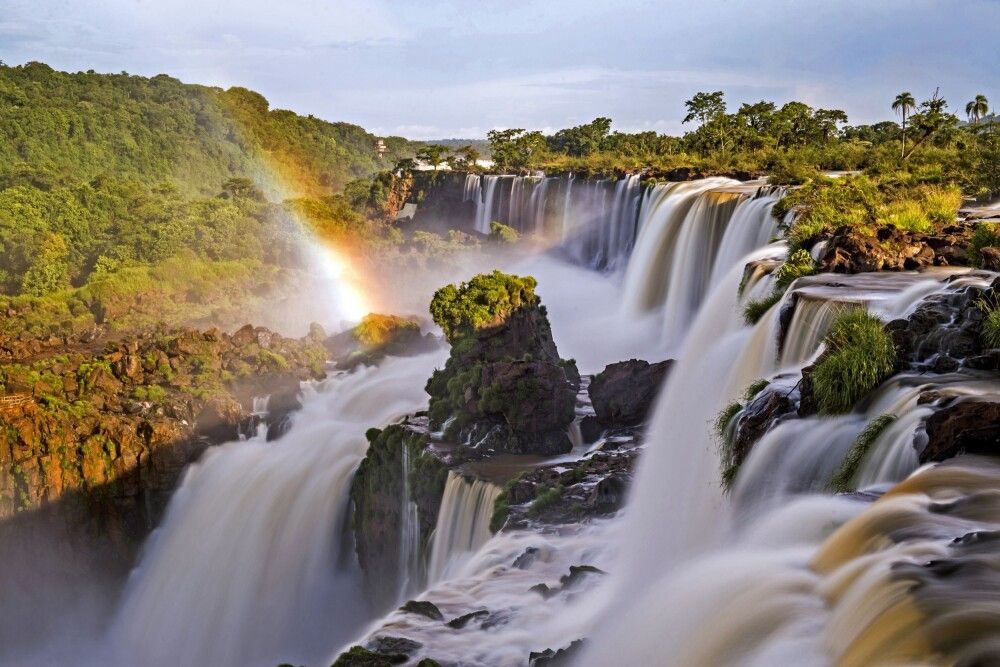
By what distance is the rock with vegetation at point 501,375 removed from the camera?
22.3 m

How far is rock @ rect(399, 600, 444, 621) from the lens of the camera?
502 inches

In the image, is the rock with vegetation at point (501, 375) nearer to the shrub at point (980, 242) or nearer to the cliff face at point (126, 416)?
the cliff face at point (126, 416)

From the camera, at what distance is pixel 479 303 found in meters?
25.8

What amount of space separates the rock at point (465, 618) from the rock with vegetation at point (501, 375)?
30.2ft

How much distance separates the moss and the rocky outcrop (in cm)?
661

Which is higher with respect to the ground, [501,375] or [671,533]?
[501,375]

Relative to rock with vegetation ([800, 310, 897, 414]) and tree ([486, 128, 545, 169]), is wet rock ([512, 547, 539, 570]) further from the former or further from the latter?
tree ([486, 128, 545, 169])

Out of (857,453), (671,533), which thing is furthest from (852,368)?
(671,533)

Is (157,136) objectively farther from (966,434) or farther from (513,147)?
(966,434)

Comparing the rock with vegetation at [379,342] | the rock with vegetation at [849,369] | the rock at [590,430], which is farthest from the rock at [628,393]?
the rock with vegetation at [379,342]

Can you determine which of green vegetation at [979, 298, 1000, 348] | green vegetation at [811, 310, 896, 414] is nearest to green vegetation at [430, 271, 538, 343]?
green vegetation at [811, 310, 896, 414]

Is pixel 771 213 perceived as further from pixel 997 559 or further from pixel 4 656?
pixel 4 656

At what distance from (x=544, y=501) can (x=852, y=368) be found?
778 cm

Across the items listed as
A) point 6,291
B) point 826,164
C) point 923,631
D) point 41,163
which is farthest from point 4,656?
point 41,163
